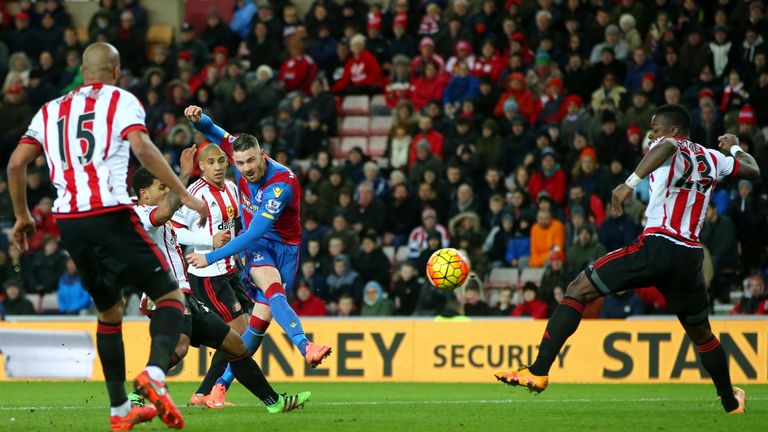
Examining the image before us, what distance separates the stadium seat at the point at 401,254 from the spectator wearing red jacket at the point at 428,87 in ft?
11.1

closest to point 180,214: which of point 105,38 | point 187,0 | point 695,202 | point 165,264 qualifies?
point 165,264

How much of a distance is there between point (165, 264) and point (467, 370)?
29.1ft

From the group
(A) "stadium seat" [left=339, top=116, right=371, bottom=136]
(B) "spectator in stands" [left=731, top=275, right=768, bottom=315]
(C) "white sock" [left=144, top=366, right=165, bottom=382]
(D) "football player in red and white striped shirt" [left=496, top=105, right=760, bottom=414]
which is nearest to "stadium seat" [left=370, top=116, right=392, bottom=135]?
(A) "stadium seat" [left=339, top=116, right=371, bottom=136]

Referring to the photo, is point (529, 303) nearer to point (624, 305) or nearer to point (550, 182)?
point (624, 305)

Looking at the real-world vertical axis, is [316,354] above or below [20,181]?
below

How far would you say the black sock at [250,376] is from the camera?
9.19 metres

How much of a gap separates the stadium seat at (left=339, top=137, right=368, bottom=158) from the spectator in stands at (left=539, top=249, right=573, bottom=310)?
6.12 meters

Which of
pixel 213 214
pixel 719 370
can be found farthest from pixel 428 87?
pixel 719 370

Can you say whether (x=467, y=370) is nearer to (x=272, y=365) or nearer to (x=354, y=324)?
(x=354, y=324)

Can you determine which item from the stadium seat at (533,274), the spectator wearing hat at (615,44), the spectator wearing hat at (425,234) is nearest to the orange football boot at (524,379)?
the stadium seat at (533,274)

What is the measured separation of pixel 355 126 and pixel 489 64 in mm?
2902

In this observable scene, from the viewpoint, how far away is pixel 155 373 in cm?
734

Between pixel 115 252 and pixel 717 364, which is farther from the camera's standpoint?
pixel 717 364

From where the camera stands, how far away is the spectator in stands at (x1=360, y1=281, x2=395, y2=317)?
58.3 ft
